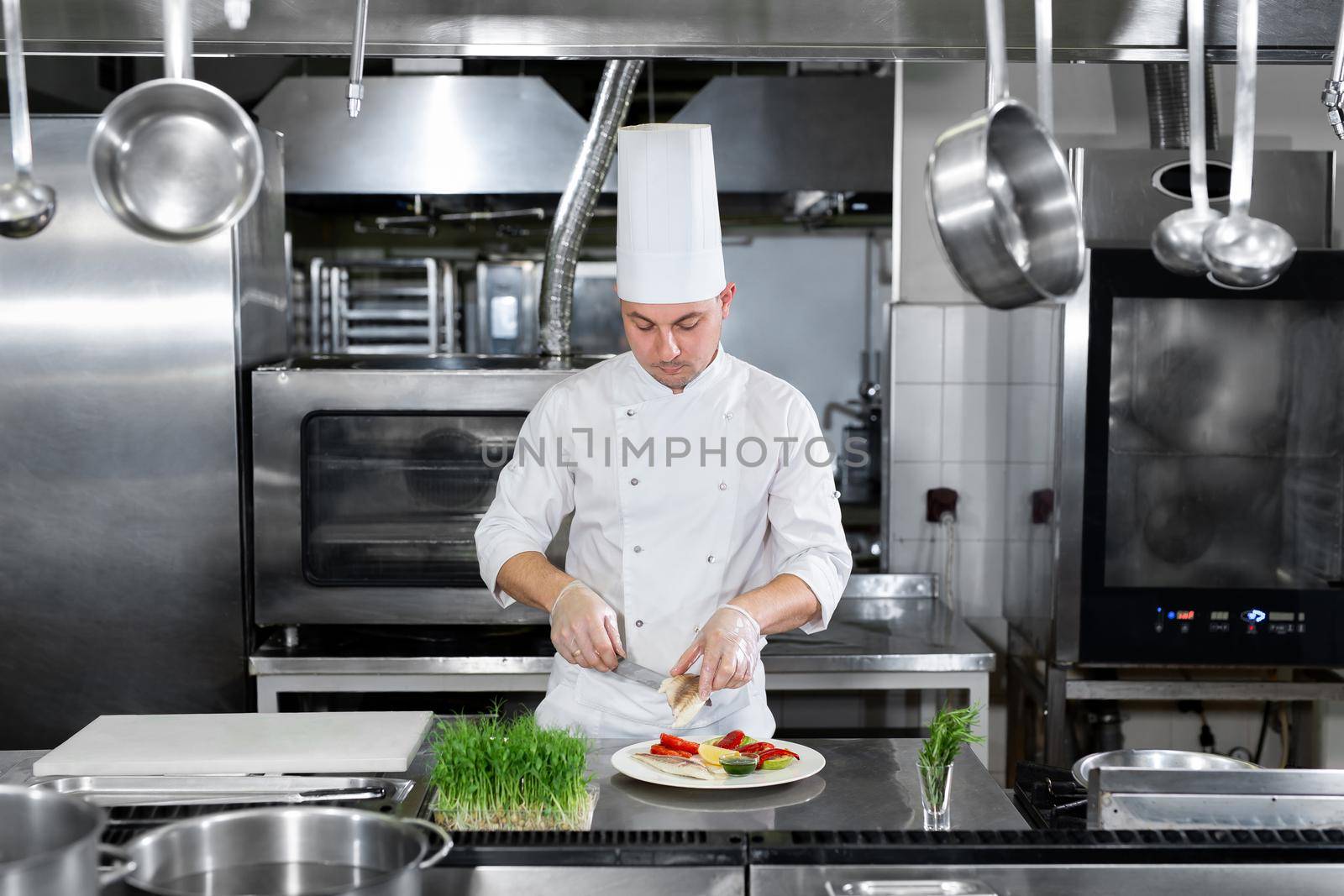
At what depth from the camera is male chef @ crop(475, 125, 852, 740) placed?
187 centimetres

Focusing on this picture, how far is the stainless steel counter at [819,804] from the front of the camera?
137 cm

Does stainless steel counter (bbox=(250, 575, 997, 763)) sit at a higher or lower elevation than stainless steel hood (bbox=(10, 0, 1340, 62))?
lower

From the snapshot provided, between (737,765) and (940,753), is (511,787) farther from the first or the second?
(940,753)

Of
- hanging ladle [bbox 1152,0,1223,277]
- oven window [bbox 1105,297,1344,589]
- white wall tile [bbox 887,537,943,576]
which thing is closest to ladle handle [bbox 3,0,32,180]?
hanging ladle [bbox 1152,0,1223,277]

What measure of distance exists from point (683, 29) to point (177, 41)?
26.5 inches

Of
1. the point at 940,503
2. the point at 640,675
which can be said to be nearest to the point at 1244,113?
the point at 640,675

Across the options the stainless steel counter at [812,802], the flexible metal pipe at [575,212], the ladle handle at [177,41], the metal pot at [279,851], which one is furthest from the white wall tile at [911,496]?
the ladle handle at [177,41]

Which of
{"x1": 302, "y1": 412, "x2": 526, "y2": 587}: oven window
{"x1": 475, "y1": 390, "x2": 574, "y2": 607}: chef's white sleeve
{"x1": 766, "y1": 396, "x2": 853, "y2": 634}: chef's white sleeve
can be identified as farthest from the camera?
{"x1": 302, "y1": 412, "x2": 526, "y2": 587}: oven window

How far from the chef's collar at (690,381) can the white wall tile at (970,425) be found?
1369 mm

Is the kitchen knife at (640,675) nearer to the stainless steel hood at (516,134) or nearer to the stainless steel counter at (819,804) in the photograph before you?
the stainless steel counter at (819,804)

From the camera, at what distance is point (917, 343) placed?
10.6ft

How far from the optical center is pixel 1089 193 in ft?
8.79

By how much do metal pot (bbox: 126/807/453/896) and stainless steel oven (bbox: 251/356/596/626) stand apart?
149cm

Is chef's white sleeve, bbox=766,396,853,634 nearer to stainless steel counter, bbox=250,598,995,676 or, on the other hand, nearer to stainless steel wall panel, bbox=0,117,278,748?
stainless steel counter, bbox=250,598,995,676
